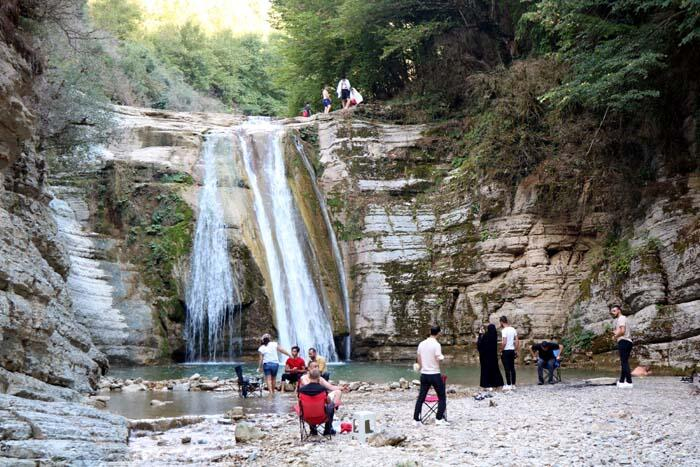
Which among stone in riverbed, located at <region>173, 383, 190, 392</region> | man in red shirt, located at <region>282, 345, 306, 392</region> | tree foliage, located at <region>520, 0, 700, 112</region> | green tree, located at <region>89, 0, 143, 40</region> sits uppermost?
green tree, located at <region>89, 0, 143, 40</region>

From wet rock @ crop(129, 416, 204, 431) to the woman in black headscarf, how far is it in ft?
17.5

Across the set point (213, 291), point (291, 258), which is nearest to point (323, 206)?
point (291, 258)

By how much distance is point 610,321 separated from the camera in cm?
1678

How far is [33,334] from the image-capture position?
10.3 m

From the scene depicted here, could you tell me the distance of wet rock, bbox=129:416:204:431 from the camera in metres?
9.45

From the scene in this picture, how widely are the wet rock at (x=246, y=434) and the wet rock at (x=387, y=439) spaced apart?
1.62 metres

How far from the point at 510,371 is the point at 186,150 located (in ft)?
51.0

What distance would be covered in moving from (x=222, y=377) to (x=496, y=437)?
9794 mm

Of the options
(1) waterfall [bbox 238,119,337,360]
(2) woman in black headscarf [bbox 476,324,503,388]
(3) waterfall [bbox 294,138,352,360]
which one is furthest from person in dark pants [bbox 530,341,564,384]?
(3) waterfall [bbox 294,138,352,360]

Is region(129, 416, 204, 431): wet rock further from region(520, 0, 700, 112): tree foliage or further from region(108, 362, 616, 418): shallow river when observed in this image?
region(520, 0, 700, 112): tree foliage

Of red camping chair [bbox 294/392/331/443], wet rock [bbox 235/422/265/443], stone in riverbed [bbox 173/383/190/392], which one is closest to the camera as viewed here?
red camping chair [bbox 294/392/331/443]

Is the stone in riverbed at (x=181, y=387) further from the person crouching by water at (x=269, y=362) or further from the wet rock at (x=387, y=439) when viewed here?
the wet rock at (x=387, y=439)

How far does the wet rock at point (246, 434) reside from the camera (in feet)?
27.3

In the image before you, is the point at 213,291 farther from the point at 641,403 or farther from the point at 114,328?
the point at 641,403
